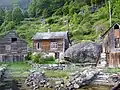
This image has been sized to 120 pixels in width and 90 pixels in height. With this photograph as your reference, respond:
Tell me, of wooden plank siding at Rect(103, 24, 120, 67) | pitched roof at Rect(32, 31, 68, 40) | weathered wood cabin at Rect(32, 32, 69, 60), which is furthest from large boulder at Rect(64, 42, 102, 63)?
pitched roof at Rect(32, 31, 68, 40)

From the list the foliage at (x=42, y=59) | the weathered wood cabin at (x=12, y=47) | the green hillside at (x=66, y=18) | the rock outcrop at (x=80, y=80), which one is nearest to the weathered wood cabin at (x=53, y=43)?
the weathered wood cabin at (x=12, y=47)

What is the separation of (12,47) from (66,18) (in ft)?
95.3

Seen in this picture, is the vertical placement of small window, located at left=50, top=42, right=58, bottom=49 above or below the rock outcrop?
above

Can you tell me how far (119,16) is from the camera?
71.2 meters

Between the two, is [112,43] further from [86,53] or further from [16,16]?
[16,16]

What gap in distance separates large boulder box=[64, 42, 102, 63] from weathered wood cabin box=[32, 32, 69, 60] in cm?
1200

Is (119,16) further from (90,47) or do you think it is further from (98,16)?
(90,47)

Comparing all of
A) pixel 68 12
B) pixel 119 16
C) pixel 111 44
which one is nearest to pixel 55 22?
pixel 68 12

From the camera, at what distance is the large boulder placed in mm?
53906

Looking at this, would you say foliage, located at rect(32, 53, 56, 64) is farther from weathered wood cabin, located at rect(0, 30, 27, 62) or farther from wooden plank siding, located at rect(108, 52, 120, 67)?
wooden plank siding, located at rect(108, 52, 120, 67)

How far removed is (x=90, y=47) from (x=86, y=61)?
2.38 metres

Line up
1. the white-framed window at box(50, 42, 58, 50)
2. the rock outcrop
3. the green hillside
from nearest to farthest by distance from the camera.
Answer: the rock outcrop, the white-framed window at box(50, 42, 58, 50), the green hillside

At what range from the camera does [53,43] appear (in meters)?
67.9

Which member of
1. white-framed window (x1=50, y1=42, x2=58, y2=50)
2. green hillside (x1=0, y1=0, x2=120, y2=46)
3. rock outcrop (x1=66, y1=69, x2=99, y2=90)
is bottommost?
rock outcrop (x1=66, y1=69, x2=99, y2=90)
